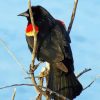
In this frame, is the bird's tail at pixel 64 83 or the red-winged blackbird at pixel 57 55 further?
the red-winged blackbird at pixel 57 55

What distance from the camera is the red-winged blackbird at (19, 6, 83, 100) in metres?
4.06

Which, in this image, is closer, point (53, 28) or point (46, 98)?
point (46, 98)

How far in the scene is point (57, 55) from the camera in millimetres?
4305

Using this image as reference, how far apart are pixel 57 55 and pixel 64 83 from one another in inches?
13.1

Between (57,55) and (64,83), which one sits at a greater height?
A: (57,55)

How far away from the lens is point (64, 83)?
4172 millimetres

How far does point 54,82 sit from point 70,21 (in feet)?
2.22

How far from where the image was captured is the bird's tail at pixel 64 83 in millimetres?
3961

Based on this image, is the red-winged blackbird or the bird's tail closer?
the bird's tail

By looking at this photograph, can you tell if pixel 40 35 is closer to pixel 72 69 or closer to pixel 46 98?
pixel 72 69

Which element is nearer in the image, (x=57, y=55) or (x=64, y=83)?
(x=64, y=83)

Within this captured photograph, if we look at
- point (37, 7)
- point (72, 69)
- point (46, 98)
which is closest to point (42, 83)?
point (46, 98)

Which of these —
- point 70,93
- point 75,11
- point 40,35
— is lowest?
point 70,93

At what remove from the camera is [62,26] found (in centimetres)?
482
